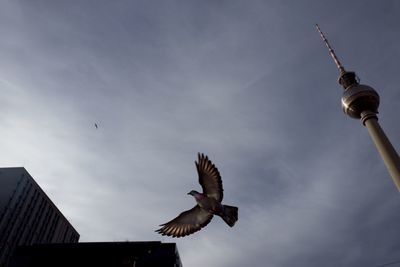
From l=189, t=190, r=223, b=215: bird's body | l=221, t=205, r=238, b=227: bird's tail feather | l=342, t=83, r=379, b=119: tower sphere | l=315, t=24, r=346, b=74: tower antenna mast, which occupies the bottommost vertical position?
l=221, t=205, r=238, b=227: bird's tail feather

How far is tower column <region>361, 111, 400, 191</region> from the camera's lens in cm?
2348

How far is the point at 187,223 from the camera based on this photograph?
9898 mm

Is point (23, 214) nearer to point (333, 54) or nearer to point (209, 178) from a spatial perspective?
point (333, 54)

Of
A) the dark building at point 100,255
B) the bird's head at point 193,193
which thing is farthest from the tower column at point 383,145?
the dark building at point 100,255

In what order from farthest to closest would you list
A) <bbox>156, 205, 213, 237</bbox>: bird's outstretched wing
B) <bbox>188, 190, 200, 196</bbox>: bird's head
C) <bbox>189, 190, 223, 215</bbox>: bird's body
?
<bbox>188, 190, 200, 196</bbox>: bird's head
<bbox>189, 190, 223, 215</bbox>: bird's body
<bbox>156, 205, 213, 237</bbox>: bird's outstretched wing

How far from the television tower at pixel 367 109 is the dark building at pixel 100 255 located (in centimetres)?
3040

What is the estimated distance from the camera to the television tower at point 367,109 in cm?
2428

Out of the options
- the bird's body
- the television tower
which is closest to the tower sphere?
the television tower

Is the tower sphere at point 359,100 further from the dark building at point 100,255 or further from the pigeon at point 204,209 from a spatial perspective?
the dark building at point 100,255

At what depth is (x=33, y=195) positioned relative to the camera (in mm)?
78438

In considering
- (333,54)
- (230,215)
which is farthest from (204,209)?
(333,54)

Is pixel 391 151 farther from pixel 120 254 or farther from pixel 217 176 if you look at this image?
pixel 120 254

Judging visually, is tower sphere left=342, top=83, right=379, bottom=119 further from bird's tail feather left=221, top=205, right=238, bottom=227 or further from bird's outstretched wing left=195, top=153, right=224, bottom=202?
bird's tail feather left=221, top=205, right=238, bottom=227

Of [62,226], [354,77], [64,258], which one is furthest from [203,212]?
[62,226]
